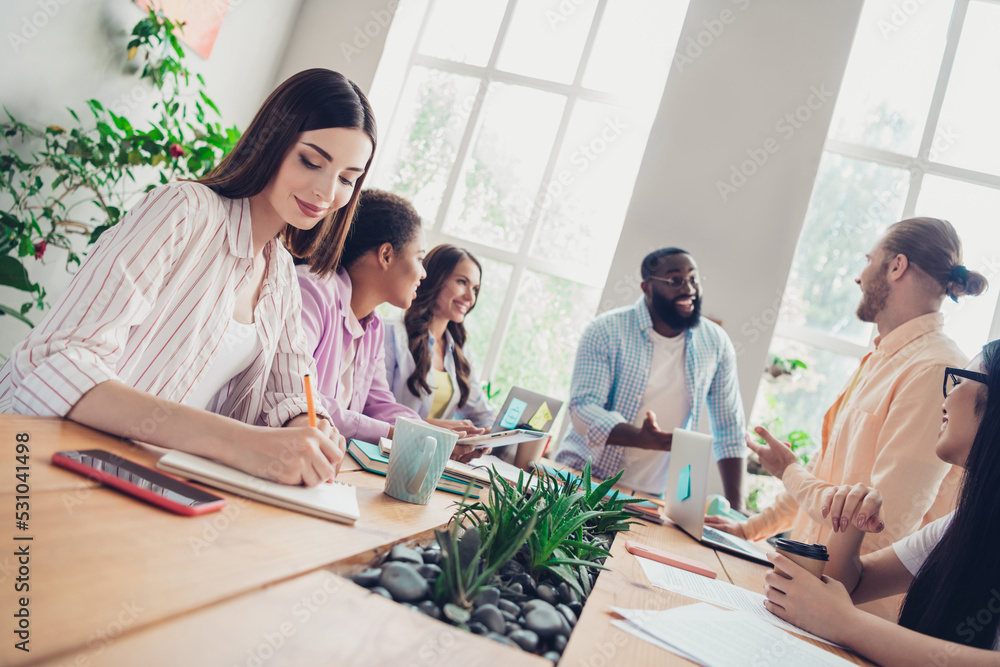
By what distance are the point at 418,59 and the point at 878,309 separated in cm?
398

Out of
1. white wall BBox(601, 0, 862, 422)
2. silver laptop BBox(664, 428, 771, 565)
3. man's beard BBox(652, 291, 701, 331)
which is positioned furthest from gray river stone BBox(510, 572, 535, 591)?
white wall BBox(601, 0, 862, 422)

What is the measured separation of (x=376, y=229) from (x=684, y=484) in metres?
1.30

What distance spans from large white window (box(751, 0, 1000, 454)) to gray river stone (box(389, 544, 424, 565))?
371cm

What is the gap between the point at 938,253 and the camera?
2.09 metres

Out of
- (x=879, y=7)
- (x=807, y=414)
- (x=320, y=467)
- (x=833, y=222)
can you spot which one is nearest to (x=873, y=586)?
(x=320, y=467)

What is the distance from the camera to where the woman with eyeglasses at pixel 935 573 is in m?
1.00

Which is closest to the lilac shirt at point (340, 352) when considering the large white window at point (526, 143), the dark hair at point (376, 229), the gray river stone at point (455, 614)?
the dark hair at point (376, 229)

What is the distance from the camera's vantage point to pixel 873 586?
4.65ft

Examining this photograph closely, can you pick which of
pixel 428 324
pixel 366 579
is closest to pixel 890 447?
pixel 366 579

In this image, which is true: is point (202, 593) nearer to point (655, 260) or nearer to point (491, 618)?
point (491, 618)

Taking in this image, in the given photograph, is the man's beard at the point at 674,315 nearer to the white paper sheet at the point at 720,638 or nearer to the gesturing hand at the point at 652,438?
the gesturing hand at the point at 652,438

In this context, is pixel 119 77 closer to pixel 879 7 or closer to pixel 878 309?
pixel 878 309

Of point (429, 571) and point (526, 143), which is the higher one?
point (526, 143)

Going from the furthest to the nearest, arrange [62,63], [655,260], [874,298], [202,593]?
1. [655,260]
2. [62,63]
3. [874,298]
4. [202,593]
